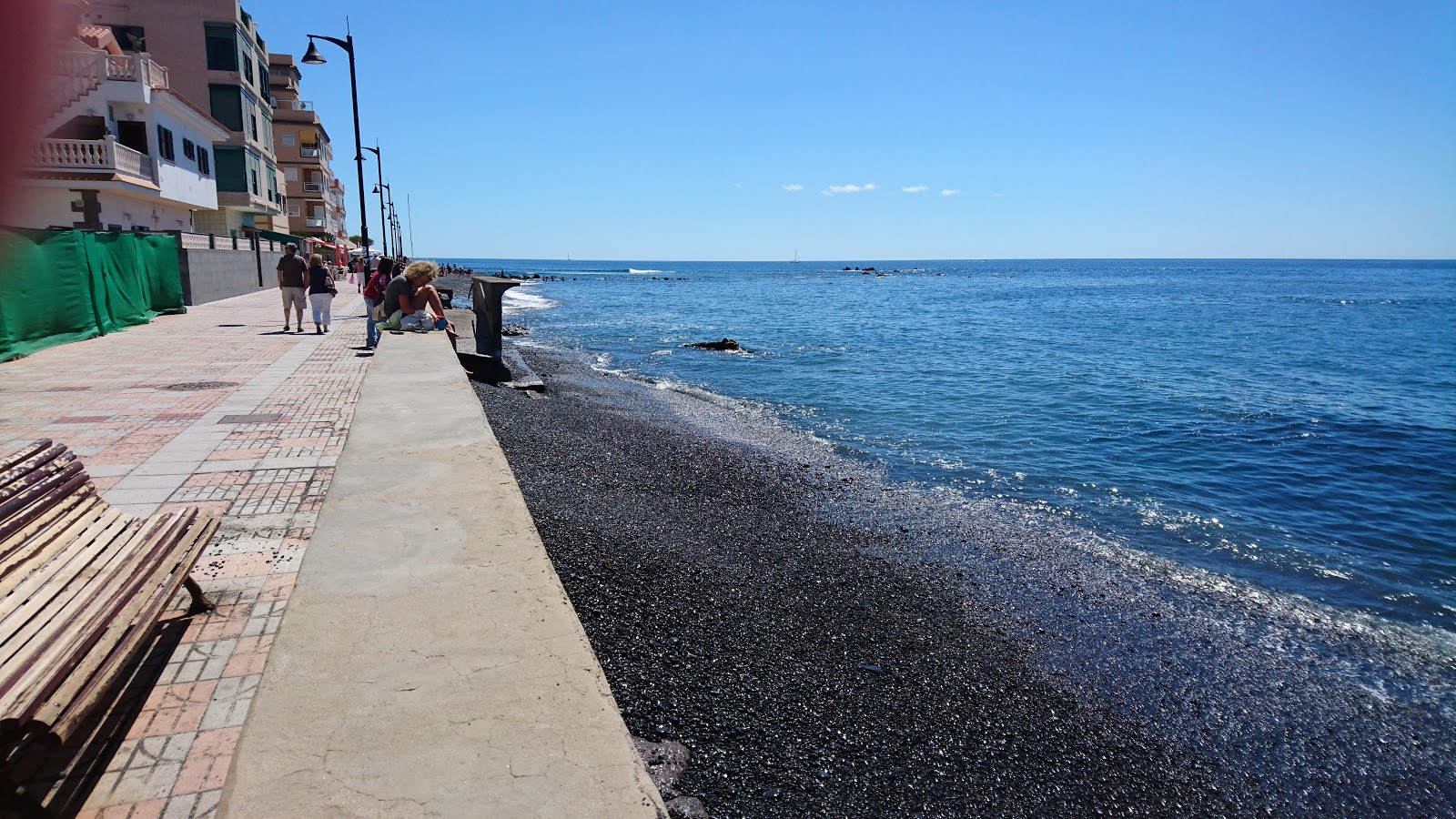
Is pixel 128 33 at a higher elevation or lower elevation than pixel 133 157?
higher

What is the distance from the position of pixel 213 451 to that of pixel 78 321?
1096cm

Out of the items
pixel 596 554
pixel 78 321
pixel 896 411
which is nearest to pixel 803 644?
pixel 596 554

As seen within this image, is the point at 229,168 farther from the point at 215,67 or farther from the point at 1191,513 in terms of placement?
the point at 1191,513

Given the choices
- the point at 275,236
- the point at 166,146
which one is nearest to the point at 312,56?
the point at 166,146

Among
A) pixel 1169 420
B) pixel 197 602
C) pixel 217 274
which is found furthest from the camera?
pixel 217 274

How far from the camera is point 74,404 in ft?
31.3

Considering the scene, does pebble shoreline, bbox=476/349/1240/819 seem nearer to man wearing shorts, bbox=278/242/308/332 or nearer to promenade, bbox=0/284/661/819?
promenade, bbox=0/284/661/819

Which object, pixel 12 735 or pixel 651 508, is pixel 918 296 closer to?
pixel 651 508

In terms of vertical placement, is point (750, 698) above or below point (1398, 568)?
above

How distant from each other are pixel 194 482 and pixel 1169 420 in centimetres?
1718

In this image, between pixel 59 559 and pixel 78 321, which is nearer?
pixel 59 559

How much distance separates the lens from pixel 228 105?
4338 centimetres

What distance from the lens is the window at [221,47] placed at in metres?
42.6

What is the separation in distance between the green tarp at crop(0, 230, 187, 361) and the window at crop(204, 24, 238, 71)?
91.5 feet
